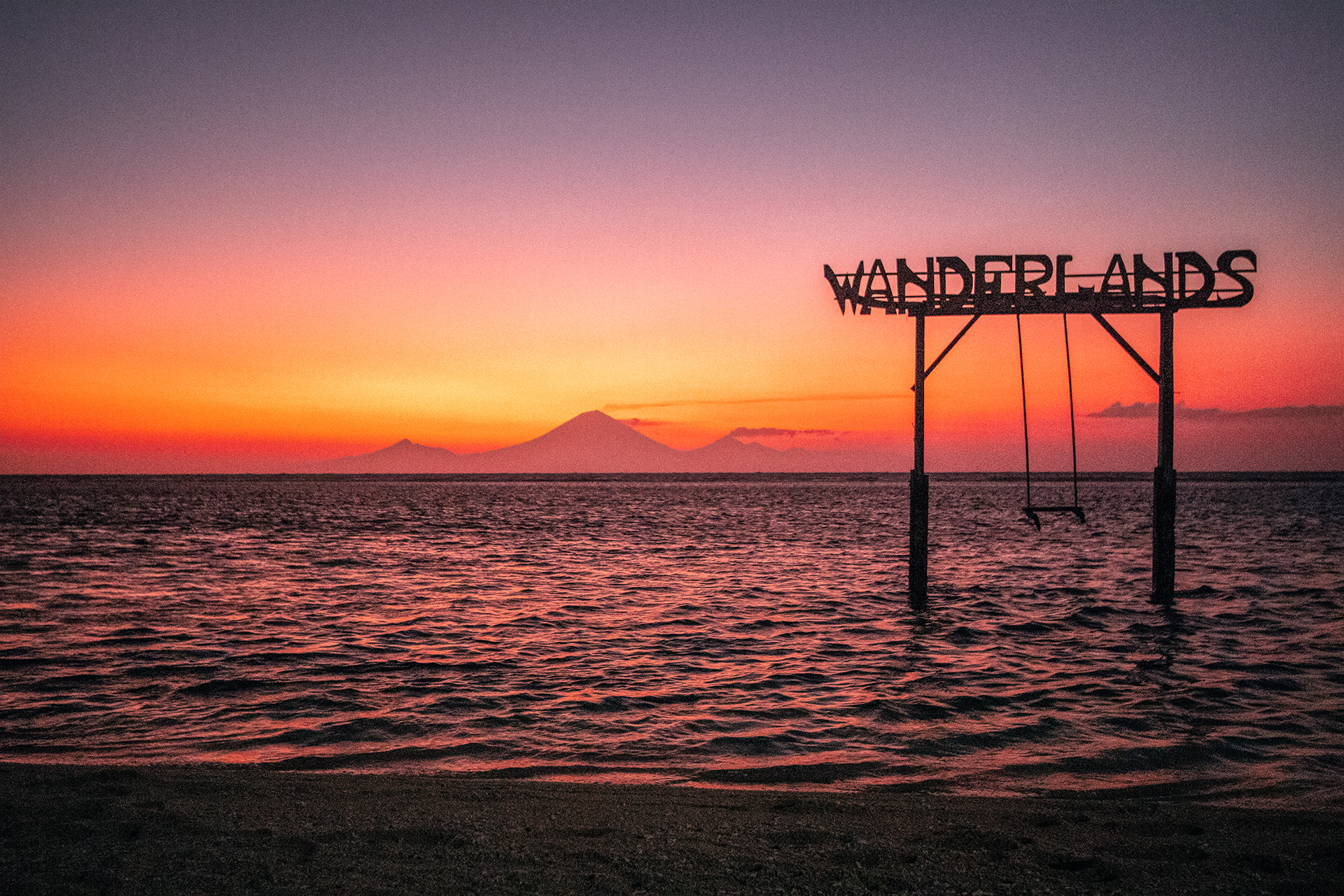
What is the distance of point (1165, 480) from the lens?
17.2 meters

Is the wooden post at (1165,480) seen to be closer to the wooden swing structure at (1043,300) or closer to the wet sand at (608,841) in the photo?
the wooden swing structure at (1043,300)

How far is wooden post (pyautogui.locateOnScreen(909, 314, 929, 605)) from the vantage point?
16812mm

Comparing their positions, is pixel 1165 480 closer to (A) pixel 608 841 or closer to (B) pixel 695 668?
(B) pixel 695 668

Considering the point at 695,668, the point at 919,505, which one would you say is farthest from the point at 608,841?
the point at 919,505

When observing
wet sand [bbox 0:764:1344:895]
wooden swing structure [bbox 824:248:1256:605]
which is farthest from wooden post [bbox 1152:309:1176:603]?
wet sand [bbox 0:764:1344:895]

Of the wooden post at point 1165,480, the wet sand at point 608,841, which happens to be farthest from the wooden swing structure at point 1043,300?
the wet sand at point 608,841

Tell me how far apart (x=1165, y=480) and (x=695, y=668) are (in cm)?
1107

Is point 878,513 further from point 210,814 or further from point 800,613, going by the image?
point 210,814

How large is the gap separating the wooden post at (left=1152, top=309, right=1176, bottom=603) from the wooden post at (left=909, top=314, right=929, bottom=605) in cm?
428

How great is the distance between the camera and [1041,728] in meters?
8.99

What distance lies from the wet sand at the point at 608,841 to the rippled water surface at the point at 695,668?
43.8 inches

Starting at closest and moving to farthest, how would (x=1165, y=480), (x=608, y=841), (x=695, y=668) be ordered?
(x=608, y=841) → (x=695, y=668) → (x=1165, y=480)

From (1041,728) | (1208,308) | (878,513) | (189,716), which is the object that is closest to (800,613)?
(1041,728)

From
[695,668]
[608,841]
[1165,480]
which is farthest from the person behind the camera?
[1165,480]
